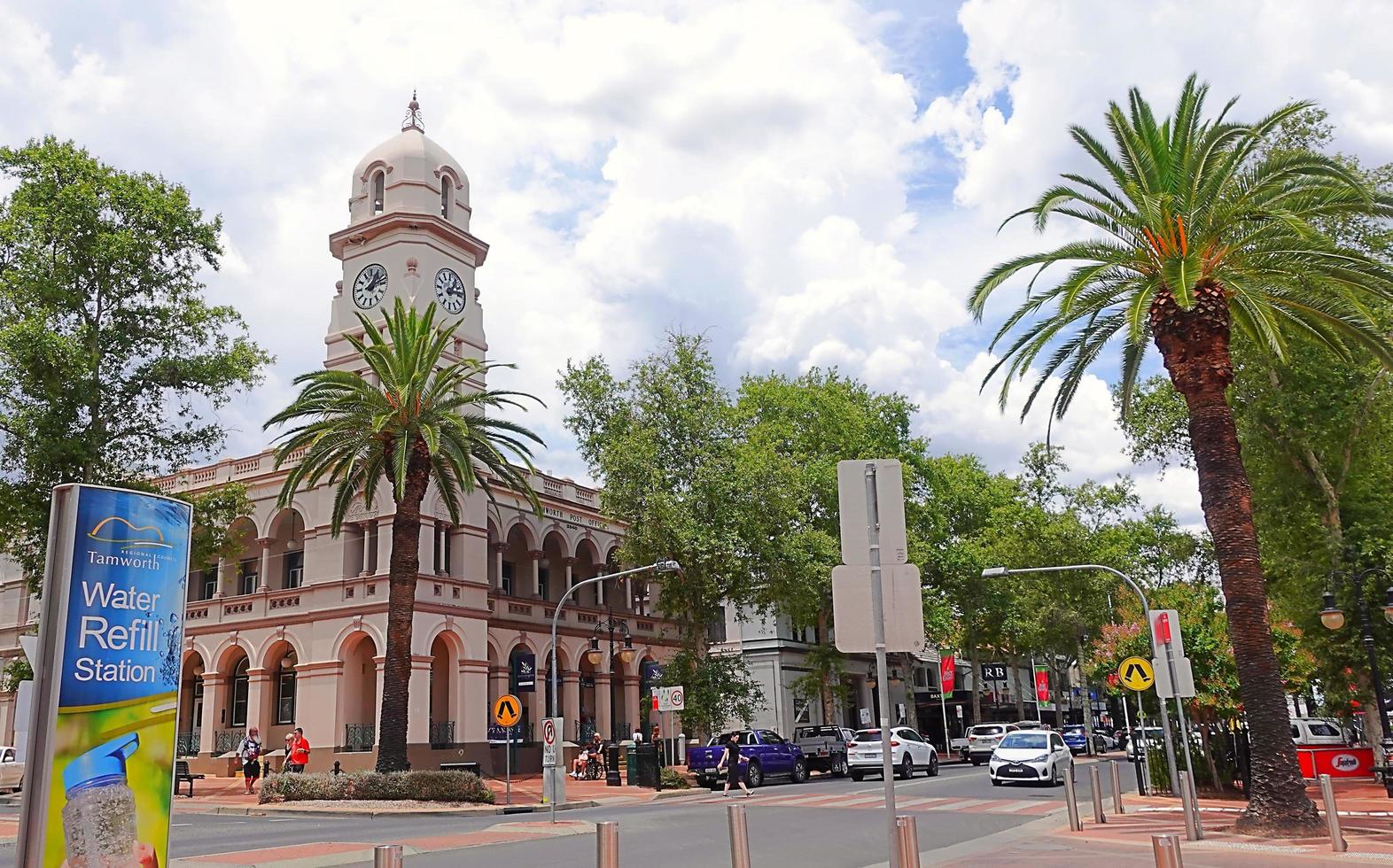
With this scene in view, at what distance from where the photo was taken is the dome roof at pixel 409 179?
138 feet

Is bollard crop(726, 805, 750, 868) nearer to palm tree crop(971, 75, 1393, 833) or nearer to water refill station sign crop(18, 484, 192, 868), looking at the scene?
water refill station sign crop(18, 484, 192, 868)

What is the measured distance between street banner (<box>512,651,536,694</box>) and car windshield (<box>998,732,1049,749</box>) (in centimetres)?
1625

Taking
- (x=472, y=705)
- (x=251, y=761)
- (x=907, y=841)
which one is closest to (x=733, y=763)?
(x=472, y=705)

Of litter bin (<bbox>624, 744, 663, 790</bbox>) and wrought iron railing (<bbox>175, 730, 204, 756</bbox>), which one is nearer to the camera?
litter bin (<bbox>624, 744, 663, 790</bbox>)

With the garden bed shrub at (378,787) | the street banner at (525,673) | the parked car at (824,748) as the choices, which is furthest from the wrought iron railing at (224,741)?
the parked car at (824,748)

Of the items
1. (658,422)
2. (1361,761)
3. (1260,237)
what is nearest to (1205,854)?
(1260,237)

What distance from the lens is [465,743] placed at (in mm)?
36688

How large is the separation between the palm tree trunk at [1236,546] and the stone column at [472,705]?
26.2m

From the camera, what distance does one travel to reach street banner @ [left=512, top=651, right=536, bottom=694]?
3834 cm

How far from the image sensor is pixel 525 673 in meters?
38.4

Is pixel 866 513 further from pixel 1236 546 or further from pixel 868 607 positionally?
pixel 1236 546

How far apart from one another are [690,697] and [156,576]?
3157cm

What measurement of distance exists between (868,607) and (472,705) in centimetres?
3175

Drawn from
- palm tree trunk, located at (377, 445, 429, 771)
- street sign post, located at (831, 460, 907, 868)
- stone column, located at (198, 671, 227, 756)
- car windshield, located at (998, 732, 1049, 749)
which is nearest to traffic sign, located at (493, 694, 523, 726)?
palm tree trunk, located at (377, 445, 429, 771)
